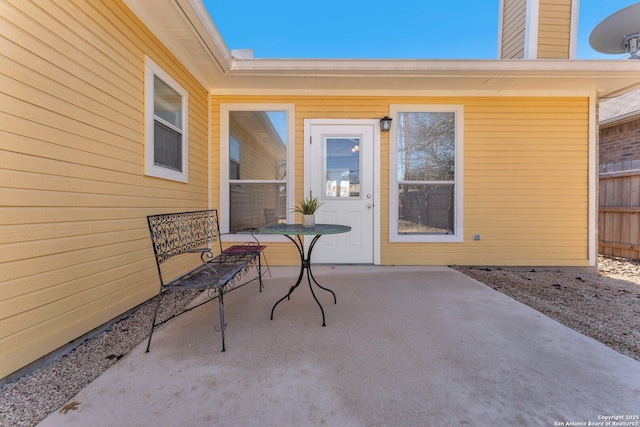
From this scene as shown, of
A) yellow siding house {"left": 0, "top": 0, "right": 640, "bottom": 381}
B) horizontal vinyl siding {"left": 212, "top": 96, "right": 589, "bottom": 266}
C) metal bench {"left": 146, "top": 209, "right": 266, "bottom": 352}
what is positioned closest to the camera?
metal bench {"left": 146, "top": 209, "right": 266, "bottom": 352}

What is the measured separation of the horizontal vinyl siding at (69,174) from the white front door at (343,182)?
207 cm

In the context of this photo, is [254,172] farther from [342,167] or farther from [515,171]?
[515,171]

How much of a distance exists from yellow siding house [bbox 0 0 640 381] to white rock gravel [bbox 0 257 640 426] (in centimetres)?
26

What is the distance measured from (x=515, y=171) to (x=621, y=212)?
2480mm

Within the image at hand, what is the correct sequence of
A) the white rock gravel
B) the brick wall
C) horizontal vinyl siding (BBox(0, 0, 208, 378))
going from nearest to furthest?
1. the white rock gravel
2. horizontal vinyl siding (BBox(0, 0, 208, 378))
3. the brick wall

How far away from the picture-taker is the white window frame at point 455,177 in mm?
3922

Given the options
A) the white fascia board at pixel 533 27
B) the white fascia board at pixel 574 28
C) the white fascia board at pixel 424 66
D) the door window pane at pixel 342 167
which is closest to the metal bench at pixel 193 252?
the door window pane at pixel 342 167

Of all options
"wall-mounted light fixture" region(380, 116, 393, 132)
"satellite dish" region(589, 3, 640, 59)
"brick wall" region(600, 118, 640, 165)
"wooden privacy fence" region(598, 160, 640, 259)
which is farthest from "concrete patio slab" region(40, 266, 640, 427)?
"brick wall" region(600, 118, 640, 165)

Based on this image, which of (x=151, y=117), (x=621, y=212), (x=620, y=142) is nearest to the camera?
(x=151, y=117)

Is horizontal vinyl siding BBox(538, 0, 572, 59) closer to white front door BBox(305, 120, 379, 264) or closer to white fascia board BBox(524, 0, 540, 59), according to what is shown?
white fascia board BBox(524, 0, 540, 59)

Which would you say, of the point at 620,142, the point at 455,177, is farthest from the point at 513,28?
the point at 620,142

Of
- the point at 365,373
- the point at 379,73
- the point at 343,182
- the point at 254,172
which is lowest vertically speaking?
the point at 365,373

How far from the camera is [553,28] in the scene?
4.09 meters

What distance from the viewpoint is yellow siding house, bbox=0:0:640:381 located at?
7.82 feet
